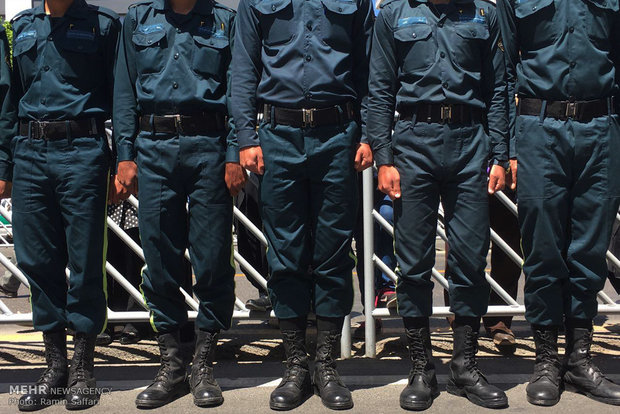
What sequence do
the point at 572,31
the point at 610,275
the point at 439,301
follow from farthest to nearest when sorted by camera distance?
the point at 439,301 → the point at 610,275 → the point at 572,31

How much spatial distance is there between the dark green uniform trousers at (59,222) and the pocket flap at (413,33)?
1.65 m

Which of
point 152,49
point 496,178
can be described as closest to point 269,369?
point 496,178

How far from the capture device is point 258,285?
199 inches

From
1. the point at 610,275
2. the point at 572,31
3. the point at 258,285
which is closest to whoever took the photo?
the point at 572,31

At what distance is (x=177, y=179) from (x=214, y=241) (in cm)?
37

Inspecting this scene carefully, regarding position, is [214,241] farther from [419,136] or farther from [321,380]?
[419,136]

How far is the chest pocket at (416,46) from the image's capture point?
3830mm

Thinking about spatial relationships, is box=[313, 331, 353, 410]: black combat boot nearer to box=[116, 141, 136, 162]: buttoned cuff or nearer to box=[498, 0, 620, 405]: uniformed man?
box=[498, 0, 620, 405]: uniformed man

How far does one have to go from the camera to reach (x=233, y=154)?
3.89 meters

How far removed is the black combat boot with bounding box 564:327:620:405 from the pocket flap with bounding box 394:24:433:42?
1.68 meters

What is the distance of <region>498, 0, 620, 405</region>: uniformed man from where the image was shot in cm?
379

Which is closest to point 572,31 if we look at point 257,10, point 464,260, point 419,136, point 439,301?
point 419,136

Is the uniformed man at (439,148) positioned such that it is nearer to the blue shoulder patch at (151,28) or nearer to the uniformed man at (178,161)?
the uniformed man at (178,161)

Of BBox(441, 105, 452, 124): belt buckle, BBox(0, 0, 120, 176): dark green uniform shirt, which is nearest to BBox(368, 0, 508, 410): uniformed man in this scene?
BBox(441, 105, 452, 124): belt buckle
